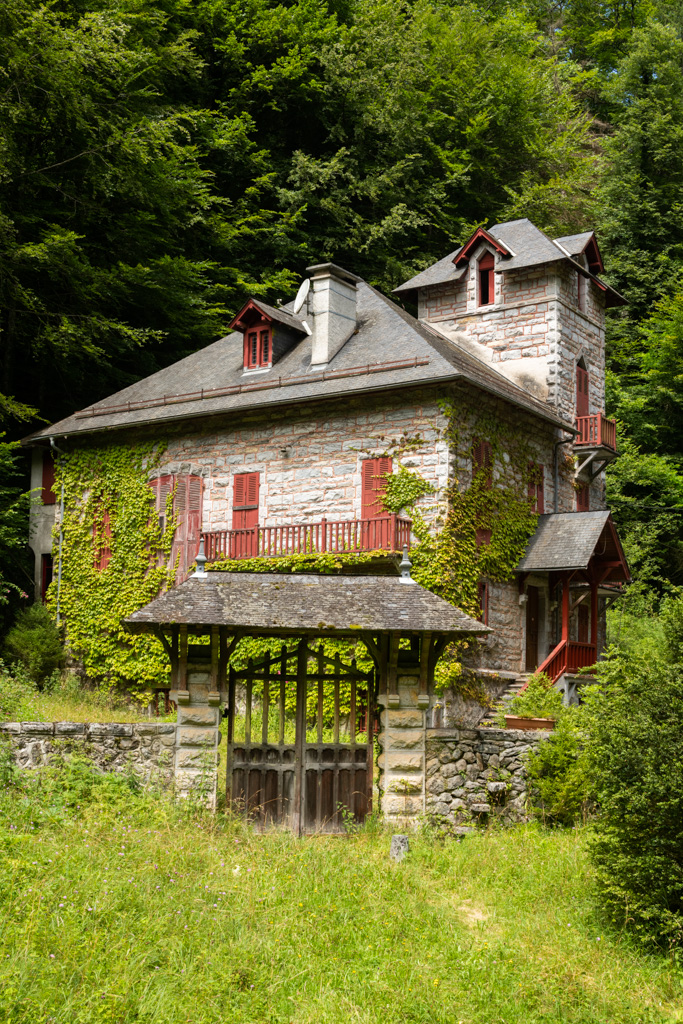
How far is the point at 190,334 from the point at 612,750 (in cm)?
2076

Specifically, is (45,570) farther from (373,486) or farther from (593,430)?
(593,430)

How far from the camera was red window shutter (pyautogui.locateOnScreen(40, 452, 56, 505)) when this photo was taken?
24.4 m

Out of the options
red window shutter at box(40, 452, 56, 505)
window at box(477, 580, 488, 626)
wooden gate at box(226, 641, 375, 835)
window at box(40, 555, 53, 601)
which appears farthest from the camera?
red window shutter at box(40, 452, 56, 505)

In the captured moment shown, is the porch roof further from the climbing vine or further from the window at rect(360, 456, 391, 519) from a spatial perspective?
the climbing vine

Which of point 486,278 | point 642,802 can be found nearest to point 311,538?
point 486,278

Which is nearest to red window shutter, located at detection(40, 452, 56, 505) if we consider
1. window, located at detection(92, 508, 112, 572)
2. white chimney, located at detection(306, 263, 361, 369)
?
window, located at detection(92, 508, 112, 572)

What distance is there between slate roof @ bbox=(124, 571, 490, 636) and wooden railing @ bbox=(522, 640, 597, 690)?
8039 mm

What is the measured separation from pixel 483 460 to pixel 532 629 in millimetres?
3694

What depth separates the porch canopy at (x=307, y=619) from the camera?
11.2 meters

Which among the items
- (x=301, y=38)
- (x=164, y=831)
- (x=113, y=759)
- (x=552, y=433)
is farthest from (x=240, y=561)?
(x=301, y=38)

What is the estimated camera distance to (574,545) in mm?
20516

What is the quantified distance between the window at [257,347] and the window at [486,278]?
5076 mm

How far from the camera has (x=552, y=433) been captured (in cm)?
2289

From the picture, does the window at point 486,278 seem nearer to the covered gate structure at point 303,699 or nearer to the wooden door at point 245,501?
the wooden door at point 245,501
